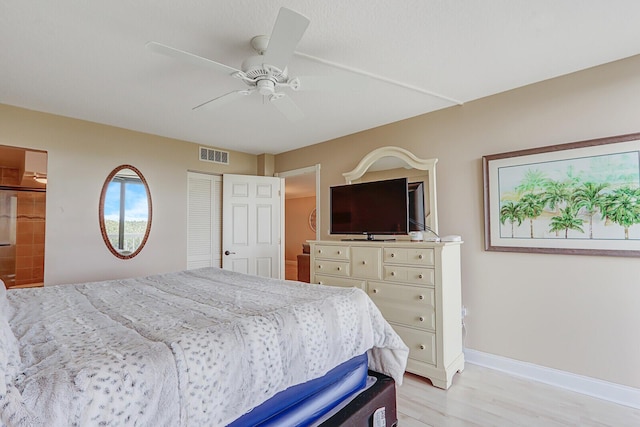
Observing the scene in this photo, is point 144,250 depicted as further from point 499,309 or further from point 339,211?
point 499,309

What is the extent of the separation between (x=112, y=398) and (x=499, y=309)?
291cm

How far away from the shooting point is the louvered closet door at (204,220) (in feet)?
14.1

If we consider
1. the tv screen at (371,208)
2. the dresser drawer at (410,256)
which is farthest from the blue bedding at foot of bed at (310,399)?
the tv screen at (371,208)

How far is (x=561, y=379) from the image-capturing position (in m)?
2.44

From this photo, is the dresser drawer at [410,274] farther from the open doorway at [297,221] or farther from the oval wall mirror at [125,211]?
the open doorway at [297,221]

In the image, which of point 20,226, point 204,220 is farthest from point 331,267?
point 20,226

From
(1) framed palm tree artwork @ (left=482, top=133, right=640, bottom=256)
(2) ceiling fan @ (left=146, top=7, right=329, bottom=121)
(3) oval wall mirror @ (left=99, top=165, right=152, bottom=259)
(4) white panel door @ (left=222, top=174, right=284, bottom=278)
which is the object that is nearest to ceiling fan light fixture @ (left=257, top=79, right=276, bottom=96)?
(2) ceiling fan @ (left=146, top=7, right=329, bottom=121)

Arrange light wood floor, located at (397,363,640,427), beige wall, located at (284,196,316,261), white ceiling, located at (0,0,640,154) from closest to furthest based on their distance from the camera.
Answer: white ceiling, located at (0,0,640,154)
light wood floor, located at (397,363,640,427)
beige wall, located at (284,196,316,261)

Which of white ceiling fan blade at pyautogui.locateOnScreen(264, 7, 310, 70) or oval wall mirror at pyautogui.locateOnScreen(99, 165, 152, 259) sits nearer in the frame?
white ceiling fan blade at pyautogui.locateOnScreen(264, 7, 310, 70)

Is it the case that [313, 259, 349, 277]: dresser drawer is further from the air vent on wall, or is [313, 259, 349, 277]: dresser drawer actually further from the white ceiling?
the air vent on wall

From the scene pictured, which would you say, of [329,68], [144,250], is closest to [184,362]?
[329,68]

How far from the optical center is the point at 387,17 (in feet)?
5.85

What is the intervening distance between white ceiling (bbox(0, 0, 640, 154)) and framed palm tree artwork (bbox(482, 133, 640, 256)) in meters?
0.65

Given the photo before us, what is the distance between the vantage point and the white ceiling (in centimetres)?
172
